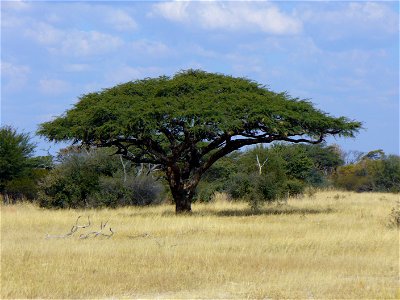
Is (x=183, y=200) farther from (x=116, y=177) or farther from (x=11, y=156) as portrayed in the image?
(x=11, y=156)

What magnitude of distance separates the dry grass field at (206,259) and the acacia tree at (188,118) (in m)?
3.51

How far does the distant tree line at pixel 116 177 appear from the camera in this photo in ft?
105

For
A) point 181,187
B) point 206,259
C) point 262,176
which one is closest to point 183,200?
point 181,187

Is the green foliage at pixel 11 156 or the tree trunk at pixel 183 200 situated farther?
the green foliage at pixel 11 156

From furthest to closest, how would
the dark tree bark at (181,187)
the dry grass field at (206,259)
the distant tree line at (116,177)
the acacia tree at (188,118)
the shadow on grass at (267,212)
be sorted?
1. the distant tree line at (116,177)
2. the dark tree bark at (181,187)
3. the shadow on grass at (267,212)
4. the acacia tree at (188,118)
5. the dry grass field at (206,259)

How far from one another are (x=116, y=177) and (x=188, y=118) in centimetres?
1160

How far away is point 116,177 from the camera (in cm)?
3434

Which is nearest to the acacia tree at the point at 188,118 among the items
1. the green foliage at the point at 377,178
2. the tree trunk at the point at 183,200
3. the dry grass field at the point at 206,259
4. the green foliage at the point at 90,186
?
the tree trunk at the point at 183,200

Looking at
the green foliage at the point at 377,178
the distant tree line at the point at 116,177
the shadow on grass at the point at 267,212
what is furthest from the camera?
the green foliage at the point at 377,178

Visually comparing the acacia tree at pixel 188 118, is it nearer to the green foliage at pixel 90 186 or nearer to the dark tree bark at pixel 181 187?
the dark tree bark at pixel 181 187

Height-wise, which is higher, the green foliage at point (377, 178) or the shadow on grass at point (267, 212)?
the green foliage at point (377, 178)

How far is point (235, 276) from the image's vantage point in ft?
38.3

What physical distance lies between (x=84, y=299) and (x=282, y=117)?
Answer: 1595cm

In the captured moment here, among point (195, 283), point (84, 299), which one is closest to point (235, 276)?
point (195, 283)
